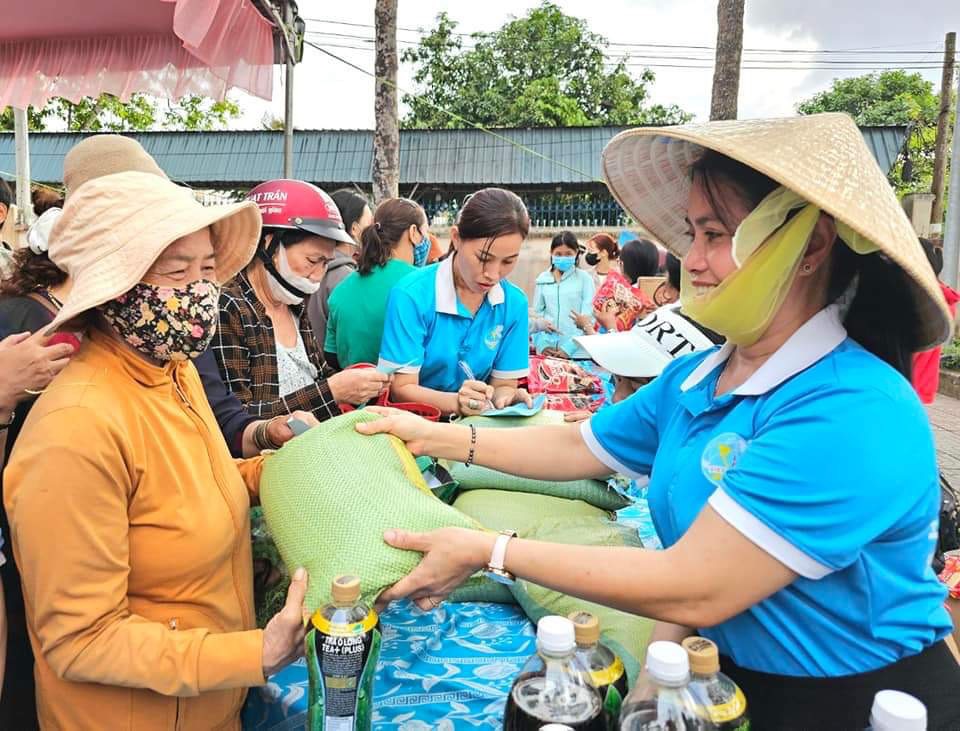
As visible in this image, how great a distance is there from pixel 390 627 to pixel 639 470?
31.9 inches

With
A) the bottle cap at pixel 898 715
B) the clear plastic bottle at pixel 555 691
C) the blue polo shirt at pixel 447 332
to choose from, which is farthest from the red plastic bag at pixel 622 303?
the bottle cap at pixel 898 715

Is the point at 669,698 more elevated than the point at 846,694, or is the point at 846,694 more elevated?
the point at 669,698

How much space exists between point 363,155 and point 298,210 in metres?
17.6

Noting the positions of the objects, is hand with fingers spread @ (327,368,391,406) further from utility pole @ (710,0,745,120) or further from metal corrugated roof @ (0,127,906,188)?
metal corrugated roof @ (0,127,906,188)

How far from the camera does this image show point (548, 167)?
1812 centimetres

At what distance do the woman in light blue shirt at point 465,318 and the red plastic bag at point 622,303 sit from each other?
215 cm

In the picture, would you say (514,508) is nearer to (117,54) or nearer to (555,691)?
(555,691)

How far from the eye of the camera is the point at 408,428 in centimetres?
193

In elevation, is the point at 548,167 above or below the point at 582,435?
above

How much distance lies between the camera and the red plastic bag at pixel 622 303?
5250mm

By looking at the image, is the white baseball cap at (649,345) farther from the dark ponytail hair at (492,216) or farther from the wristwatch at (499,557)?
the wristwatch at (499,557)

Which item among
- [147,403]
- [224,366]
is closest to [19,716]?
[147,403]

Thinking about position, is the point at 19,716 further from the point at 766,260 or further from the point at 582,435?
the point at 766,260

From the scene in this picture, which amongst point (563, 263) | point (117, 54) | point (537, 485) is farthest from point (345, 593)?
point (563, 263)
